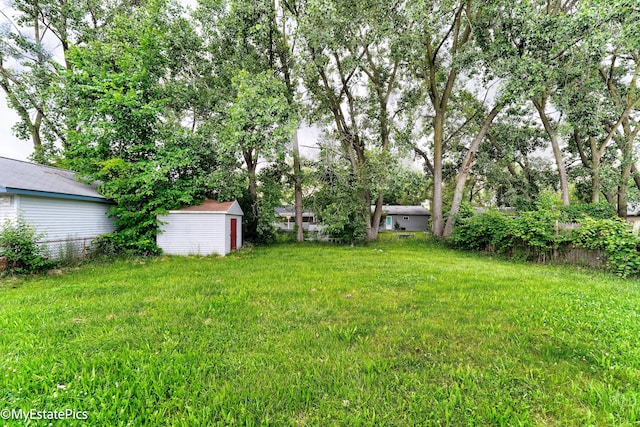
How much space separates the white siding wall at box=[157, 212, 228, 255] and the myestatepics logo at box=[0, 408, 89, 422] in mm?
8050

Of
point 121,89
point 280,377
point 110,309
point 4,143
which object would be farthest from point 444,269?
point 4,143

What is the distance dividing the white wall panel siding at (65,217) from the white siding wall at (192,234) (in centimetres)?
230

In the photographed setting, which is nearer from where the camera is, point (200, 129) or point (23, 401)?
point (23, 401)

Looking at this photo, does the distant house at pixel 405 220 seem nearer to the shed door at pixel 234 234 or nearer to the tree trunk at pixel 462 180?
the tree trunk at pixel 462 180

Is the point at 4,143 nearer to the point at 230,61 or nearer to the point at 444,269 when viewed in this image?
the point at 230,61

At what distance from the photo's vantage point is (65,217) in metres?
8.21

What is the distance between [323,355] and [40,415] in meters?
2.22

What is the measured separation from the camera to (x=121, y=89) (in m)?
8.62

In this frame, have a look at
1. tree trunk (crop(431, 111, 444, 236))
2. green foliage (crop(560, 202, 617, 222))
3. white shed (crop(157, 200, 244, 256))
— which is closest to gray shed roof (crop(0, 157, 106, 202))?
white shed (crop(157, 200, 244, 256))

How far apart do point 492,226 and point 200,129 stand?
41.2 ft

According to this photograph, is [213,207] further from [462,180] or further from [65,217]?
[462,180]

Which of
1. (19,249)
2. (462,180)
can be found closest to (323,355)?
(19,249)

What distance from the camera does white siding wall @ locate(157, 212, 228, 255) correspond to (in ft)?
31.4

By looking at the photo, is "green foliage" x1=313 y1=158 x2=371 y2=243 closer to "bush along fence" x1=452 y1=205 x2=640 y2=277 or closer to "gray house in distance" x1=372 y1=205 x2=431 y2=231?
"bush along fence" x1=452 y1=205 x2=640 y2=277
